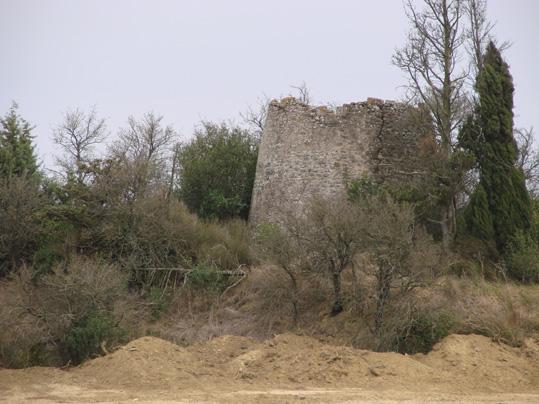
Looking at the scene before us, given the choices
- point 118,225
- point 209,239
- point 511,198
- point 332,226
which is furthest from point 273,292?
point 511,198

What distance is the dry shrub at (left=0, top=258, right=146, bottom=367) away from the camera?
1530 centimetres

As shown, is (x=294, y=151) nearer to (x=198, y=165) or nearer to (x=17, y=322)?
(x=198, y=165)

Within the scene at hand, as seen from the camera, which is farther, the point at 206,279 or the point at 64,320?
the point at 206,279

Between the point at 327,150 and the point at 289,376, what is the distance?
1010cm

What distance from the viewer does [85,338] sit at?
1525 cm

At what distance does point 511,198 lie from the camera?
1952 centimetres

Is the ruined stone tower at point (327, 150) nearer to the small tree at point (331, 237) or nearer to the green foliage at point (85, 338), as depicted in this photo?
the small tree at point (331, 237)

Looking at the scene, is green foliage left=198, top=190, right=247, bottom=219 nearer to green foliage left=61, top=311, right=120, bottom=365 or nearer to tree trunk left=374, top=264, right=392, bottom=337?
tree trunk left=374, top=264, right=392, bottom=337

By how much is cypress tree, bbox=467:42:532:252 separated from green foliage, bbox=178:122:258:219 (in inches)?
337

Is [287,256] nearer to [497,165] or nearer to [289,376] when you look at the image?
[289,376]

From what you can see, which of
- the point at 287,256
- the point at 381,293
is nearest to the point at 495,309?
the point at 381,293

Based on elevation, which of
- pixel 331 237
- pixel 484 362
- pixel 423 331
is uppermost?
pixel 331 237

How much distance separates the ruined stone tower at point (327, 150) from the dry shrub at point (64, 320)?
741 centimetres

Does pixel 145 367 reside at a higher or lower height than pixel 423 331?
lower
